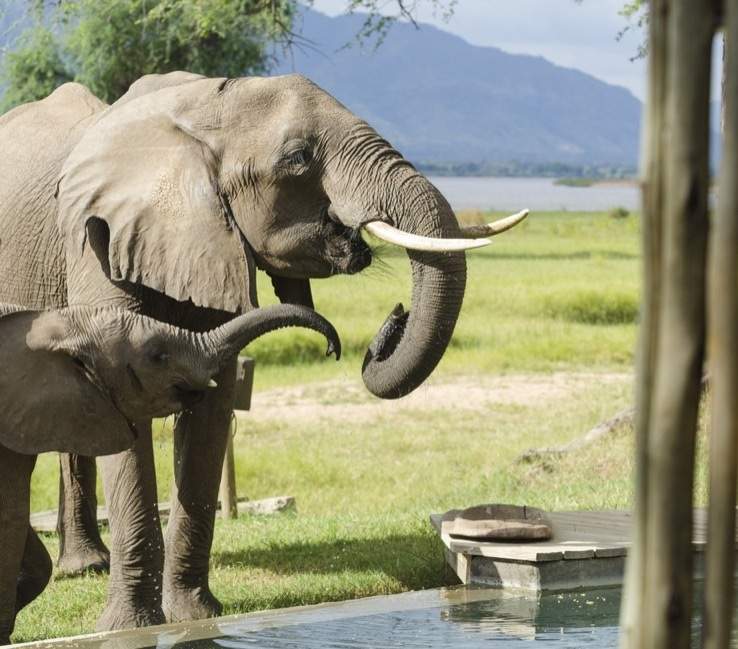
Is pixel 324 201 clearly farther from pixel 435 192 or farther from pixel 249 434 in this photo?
pixel 249 434

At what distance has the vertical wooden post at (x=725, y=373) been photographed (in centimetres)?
340

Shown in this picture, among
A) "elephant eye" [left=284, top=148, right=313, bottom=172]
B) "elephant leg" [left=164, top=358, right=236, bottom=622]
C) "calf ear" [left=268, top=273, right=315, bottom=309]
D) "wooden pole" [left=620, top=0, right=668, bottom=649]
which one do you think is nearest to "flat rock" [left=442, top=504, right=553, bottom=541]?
"elephant leg" [left=164, top=358, right=236, bottom=622]

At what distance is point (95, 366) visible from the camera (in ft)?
19.6

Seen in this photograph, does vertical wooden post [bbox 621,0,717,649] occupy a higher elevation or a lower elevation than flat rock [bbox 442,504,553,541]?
higher

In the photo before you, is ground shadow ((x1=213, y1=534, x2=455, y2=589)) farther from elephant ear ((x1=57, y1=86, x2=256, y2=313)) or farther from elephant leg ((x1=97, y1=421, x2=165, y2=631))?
elephant ear ((x1=57, y1=86, x2=256, y2=313))

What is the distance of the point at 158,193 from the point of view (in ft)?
24.6

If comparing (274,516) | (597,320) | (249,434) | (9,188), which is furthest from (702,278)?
(597,320)

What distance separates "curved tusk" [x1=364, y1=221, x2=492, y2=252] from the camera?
690 cm

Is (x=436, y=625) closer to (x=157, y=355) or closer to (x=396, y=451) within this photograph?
(x=157, y=355)

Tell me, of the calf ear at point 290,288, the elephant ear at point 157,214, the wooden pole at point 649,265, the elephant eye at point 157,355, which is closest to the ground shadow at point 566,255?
the calf ear at point 290,288

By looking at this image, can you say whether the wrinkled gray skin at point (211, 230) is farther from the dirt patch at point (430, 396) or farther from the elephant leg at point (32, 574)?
the dirt patch at point (430, 396)

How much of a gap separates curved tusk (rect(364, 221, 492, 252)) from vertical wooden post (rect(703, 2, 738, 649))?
3398 mm

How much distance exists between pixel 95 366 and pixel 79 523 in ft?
12.5

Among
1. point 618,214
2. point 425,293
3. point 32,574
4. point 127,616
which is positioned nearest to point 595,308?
point 425,293
